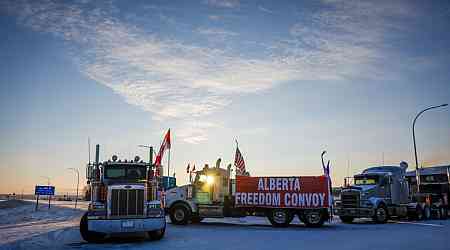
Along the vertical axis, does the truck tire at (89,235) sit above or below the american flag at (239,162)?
below

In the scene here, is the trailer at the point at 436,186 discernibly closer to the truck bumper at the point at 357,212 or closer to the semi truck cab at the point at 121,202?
the truck bumper at the point at 357,212

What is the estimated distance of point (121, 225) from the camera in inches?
556

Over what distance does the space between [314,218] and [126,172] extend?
1055cm

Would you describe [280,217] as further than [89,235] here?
Yes

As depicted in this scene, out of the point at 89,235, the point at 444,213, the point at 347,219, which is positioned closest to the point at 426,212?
the point at 444,213

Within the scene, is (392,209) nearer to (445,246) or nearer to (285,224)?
(285,224)

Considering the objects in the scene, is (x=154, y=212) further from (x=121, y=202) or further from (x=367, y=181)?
(x=367, y=181)

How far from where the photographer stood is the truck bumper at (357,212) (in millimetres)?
23734

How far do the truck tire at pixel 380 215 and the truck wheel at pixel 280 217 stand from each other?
592cm

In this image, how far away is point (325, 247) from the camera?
13023 millimetres

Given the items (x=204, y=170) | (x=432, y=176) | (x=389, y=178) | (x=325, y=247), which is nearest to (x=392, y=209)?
(x=389, y=178)

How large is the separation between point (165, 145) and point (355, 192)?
40.3 ft

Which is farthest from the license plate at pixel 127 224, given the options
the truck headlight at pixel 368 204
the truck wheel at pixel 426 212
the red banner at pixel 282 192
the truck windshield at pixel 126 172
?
the truck wheel at pixel 426 212

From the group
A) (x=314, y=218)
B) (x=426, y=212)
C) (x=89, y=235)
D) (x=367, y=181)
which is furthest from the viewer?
(x=426, y=212)
